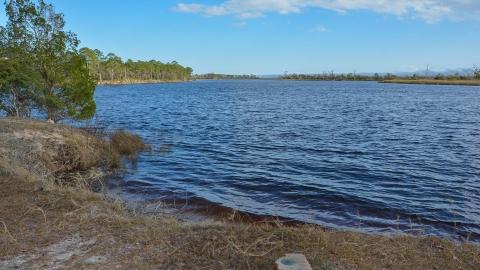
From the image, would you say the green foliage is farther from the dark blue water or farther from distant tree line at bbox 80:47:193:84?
distant tree line at bbox 80:47:193:84

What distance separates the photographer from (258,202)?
10.9m

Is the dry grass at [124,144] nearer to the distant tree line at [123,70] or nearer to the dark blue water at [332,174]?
the dark blue water at [332,174]

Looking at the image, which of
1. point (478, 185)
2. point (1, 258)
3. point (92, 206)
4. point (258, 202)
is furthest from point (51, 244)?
point (478, 185)

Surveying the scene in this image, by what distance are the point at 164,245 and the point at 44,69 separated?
54.0ft

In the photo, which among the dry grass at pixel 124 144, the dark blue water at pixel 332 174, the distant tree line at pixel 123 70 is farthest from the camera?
the distant tree line at pixel 123 70

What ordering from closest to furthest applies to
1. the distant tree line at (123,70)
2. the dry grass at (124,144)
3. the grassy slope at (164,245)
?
the grassy slope at (164,245) → the dry grass at (124,144) → the distant tree line at (123,70)

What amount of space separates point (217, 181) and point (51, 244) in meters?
7.99

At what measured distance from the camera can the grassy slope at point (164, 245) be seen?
4.94m

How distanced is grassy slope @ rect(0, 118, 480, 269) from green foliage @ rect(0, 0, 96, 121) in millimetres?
11856

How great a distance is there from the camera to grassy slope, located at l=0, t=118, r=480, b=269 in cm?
494

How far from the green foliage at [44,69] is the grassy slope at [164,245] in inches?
467

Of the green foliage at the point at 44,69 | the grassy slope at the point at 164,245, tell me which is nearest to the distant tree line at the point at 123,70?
the green foliage at the point at 44,69

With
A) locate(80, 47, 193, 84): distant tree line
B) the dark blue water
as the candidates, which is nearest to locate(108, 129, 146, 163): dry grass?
the dark blue water

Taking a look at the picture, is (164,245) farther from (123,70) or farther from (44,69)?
(123,70)
